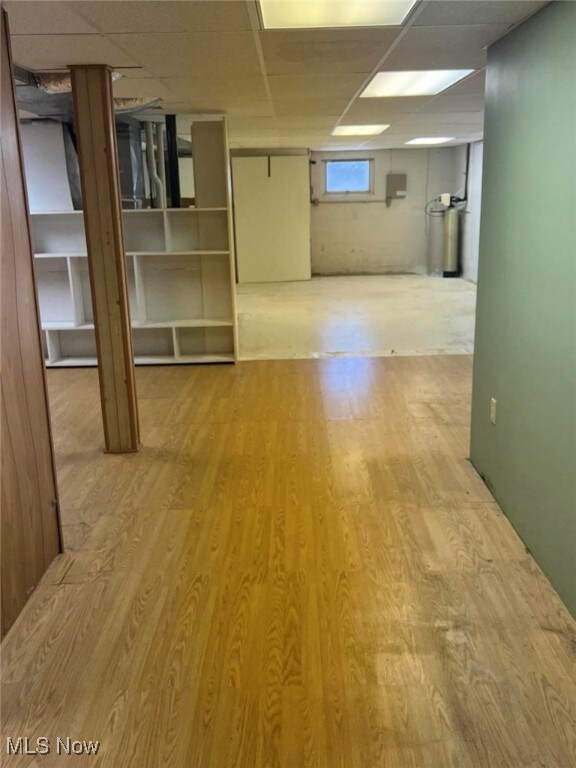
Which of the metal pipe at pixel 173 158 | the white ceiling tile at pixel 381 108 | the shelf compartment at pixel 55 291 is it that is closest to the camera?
the white ceiling tile at pixel 381 108

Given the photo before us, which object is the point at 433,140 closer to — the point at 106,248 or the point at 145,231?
the point at 145,231

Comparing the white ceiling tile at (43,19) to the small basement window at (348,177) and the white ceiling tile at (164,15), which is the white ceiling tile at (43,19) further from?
the small basement window at (348,177)

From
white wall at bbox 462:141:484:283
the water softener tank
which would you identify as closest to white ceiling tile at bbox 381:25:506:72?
white wall at bbox 462:141:484:283

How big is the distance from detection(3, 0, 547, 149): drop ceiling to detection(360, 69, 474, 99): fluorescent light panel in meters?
0.09

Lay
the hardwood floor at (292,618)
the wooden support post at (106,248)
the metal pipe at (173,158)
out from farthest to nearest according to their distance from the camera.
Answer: the metal pipe at (173,158), the wooden support post at (106,248), the hardwood floor at (292,618)

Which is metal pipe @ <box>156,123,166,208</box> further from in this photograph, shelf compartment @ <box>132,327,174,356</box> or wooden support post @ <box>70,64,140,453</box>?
wooden support post @ <box>70,64,140,453</box>

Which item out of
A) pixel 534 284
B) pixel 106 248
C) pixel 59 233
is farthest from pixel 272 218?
pixel 534 284

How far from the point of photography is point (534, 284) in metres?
2.53

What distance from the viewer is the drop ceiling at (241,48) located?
2.41 m

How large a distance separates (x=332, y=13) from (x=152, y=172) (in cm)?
328

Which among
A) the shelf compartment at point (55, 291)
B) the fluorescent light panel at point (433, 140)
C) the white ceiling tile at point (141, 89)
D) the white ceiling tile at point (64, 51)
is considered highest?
the fluorescent light panel at point (433, 140)

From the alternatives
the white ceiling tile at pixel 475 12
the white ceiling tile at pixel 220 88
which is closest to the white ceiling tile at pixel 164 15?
the white ceiling tile at pixel 475 12

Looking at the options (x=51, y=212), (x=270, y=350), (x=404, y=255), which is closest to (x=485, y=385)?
(x=270, y=350)

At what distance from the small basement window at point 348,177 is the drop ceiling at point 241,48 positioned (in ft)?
20.1
